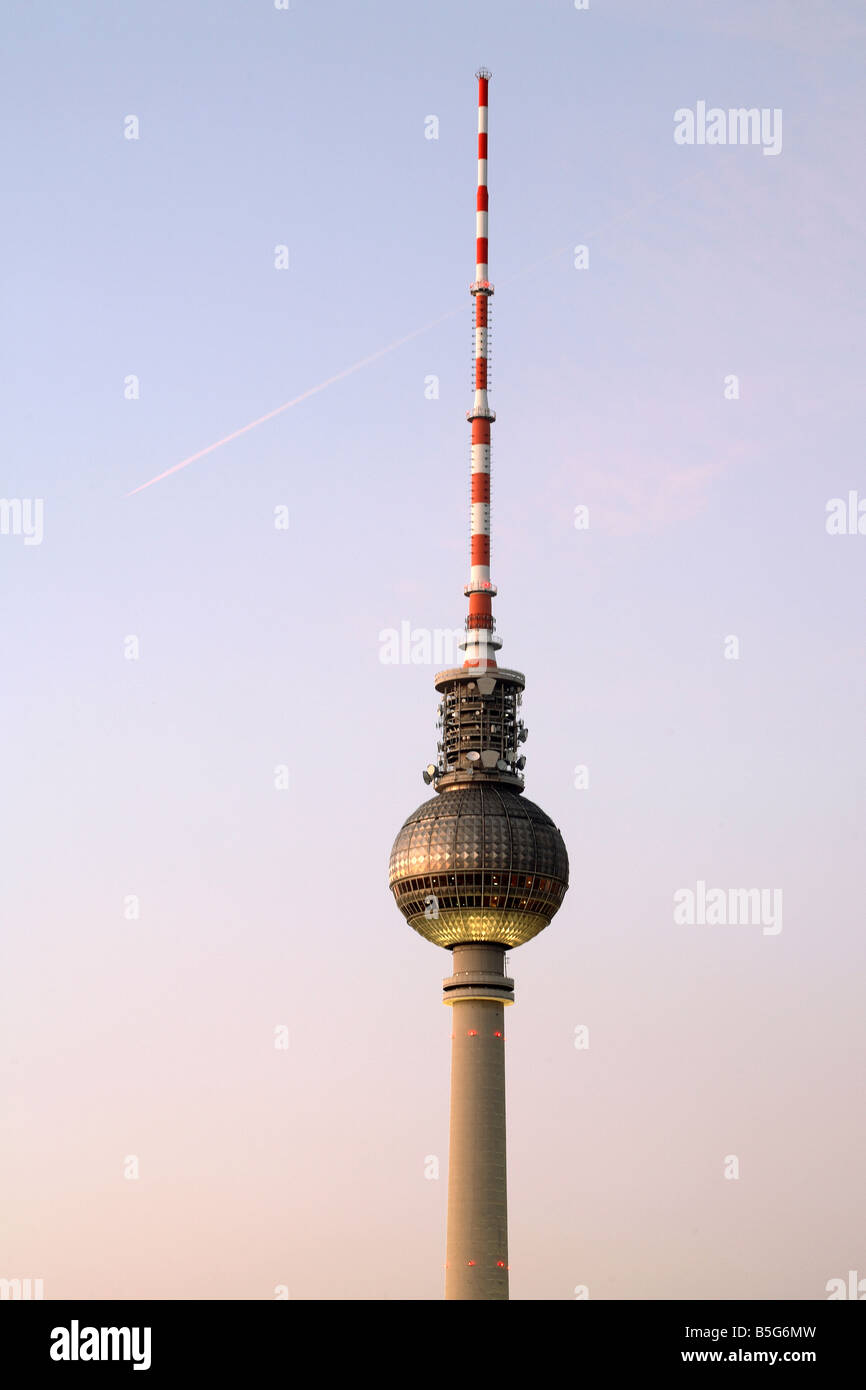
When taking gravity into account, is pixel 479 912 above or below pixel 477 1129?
above

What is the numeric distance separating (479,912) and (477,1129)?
63.5ft

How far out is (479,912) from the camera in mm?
191375

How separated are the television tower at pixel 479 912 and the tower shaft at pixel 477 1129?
9 centimetres

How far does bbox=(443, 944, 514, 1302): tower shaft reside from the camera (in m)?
183

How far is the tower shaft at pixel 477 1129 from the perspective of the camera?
183 m

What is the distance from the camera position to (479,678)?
19912cm

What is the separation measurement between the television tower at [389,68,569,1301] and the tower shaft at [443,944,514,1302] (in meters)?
0.09

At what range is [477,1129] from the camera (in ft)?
613

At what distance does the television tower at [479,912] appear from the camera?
184500mm
